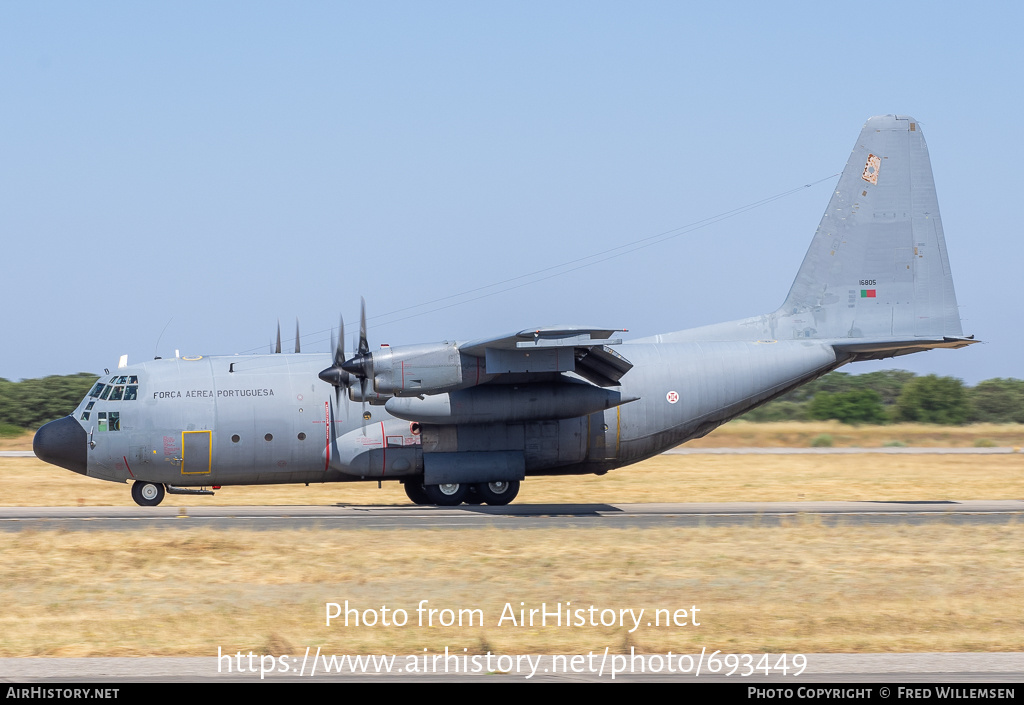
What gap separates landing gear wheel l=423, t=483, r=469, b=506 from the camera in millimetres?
24281

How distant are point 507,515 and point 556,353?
388cm

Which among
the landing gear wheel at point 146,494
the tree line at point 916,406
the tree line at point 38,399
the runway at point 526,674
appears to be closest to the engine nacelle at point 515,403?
the landing gear wheel at point 146,494

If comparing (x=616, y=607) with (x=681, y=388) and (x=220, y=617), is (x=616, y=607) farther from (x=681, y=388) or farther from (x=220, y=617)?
(x=681, y=388)

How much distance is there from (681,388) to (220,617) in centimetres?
1520

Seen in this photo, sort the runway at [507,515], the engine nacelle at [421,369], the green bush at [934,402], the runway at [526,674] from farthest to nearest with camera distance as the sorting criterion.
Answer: the green bush at [934,402] < the engine nacelle at [421,369] < the runway at [507,515] < the runway at [526,674]

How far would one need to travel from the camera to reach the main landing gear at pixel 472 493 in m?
24.3

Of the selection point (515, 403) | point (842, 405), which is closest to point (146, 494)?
point (515, 403)

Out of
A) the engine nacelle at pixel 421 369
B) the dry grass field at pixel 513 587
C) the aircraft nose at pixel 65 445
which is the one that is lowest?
the dry grass field at pixel 513 587

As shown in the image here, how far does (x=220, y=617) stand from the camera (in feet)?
40.3

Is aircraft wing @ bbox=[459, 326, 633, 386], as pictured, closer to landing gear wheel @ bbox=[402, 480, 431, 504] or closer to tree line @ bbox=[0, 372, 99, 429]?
landing gear wheel @ bbox=[402, 480, 431, 504]

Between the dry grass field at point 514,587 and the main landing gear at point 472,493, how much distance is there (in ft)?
13.6

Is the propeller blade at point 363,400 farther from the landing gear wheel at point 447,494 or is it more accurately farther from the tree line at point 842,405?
the tree line at point 842,405

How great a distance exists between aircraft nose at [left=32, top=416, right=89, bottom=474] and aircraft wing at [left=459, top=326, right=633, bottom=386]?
9129 millimetres

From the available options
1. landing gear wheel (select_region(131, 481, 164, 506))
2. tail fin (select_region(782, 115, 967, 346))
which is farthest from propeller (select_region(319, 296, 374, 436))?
tail fin (select_region(782, 115, 967, 346))
